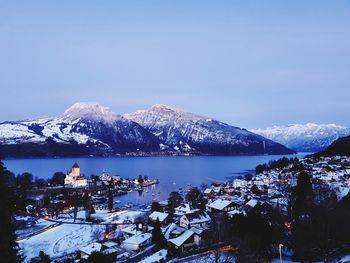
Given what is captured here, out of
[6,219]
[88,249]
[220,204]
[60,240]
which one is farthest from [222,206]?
[6,219]

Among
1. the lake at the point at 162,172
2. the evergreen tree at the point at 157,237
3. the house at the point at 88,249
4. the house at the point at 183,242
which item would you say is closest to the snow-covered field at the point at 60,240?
the house at the point at 88,249

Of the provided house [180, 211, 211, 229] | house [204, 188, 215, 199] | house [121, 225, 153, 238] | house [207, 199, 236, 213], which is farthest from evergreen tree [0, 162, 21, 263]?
house [204, 188, 215, 199]

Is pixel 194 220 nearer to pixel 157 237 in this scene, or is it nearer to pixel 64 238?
pixel 157 237

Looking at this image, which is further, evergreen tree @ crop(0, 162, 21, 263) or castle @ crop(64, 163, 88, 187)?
castle @ crop(64, 163, 88, 187)

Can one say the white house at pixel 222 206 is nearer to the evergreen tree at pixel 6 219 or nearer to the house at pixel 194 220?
the house at pixel 194 220

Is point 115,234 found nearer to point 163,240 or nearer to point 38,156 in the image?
point 163,240

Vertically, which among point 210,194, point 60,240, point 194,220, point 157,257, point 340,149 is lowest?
point 60,240

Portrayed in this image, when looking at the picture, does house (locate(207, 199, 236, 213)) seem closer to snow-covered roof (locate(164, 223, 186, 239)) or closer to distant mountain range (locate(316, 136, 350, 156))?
snow-covered roof (locate(164, 223, 186, 239))

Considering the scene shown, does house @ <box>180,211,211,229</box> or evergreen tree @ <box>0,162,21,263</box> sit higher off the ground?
evergreen tree @ <box>0,162,21,263</box>
